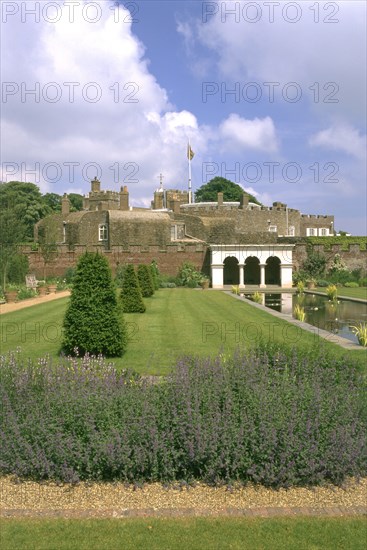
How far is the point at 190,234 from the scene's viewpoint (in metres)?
45.5

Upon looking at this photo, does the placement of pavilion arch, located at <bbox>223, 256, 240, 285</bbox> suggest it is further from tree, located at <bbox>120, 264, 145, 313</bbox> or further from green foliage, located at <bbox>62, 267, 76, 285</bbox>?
tree, located at <bbox>120, 264, 145, 313</bbox>

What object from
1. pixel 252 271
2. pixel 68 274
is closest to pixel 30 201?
pixel 68 274

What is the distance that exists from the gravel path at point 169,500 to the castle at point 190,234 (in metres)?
26.4

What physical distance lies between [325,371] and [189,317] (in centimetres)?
1001

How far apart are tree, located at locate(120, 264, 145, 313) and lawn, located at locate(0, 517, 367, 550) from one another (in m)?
13.4

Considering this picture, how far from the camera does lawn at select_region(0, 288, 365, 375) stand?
9852mm

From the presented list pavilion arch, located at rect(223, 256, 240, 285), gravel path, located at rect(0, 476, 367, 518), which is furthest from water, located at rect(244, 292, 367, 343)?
pavilion arch, located at rect(223, 256, 240, 285)

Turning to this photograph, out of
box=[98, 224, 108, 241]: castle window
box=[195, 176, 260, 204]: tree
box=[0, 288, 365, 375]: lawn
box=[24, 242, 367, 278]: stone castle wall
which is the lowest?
box=[0, 288, 365, 375]: lawn

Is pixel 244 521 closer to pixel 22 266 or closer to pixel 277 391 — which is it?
pixel 277 391

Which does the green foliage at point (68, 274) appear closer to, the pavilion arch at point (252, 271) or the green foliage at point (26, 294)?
the green foliage at point (26, 294)

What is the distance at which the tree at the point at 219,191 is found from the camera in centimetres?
7406

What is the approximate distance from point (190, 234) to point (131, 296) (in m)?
28.3

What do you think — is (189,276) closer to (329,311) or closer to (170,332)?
(329,311)

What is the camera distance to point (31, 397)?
17.5 feet
